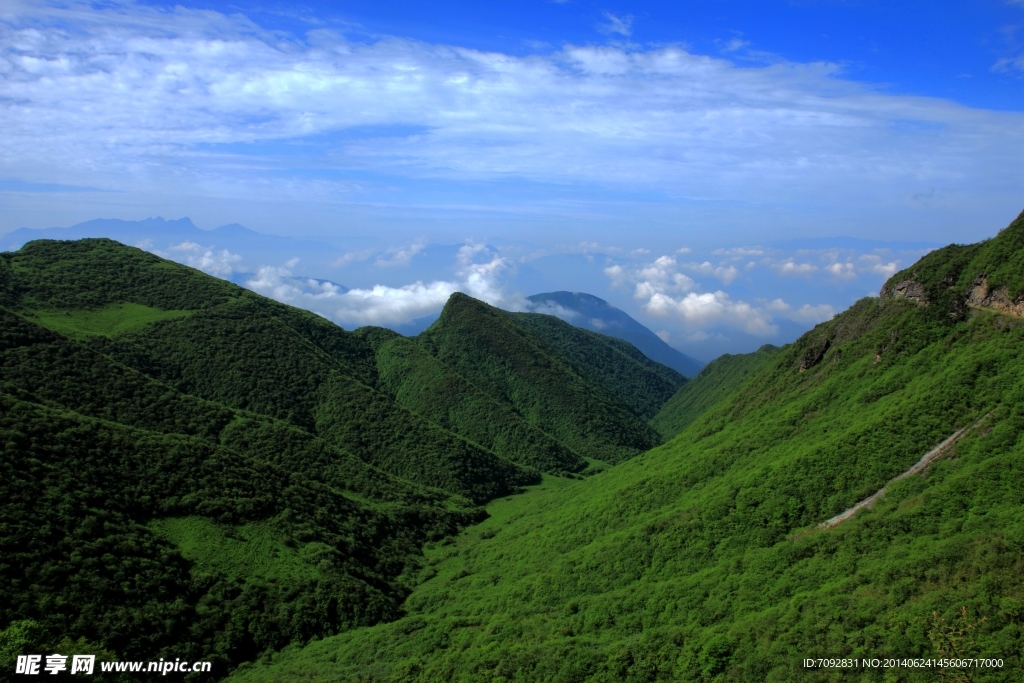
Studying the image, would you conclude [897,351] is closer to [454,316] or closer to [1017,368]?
[1017,368]

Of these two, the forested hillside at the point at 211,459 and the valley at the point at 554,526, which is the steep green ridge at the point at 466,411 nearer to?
the forested hillside at the point at 211,459

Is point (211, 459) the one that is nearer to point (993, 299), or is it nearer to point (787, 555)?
point (787, 555)

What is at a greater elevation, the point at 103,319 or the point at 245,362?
the point at 103,319

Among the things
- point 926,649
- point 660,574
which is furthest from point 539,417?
point 926,649

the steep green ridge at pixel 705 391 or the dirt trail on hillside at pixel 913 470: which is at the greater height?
the steep green ridge at pixel 705 391

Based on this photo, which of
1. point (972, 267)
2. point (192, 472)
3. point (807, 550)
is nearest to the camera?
point (807, 550)

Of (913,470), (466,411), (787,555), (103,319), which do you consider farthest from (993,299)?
(103,319)

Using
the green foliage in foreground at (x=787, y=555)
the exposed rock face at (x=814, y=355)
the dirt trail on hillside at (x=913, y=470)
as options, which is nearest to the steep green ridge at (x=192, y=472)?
the green foliage in foreground at (x=787, y=555)
